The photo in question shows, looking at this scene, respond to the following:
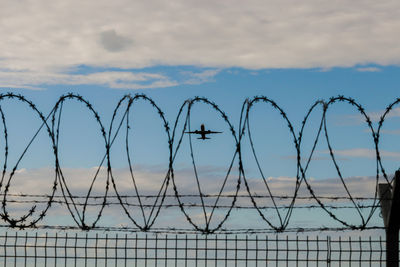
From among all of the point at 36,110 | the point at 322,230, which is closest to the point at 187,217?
the point at 322,230

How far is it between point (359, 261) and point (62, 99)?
26.0 feet

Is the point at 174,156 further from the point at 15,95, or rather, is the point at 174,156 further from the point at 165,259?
the point at 15,95

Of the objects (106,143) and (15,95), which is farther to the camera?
(15,95)

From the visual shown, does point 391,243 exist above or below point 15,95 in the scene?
below

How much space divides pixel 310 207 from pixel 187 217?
2.71 m

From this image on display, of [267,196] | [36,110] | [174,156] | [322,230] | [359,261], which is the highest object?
[36,110]

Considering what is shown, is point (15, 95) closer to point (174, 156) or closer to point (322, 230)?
point (174, 156)

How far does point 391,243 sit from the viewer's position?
13.0m

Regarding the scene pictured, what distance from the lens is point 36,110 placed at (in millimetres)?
12109

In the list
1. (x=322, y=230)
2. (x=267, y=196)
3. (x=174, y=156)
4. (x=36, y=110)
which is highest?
(x=36, y=110)

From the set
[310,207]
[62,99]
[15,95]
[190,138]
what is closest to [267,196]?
[310,207]

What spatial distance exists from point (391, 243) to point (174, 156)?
5682 mm

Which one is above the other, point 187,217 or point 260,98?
point 260,98

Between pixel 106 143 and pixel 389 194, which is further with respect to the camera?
pixel 389 194
